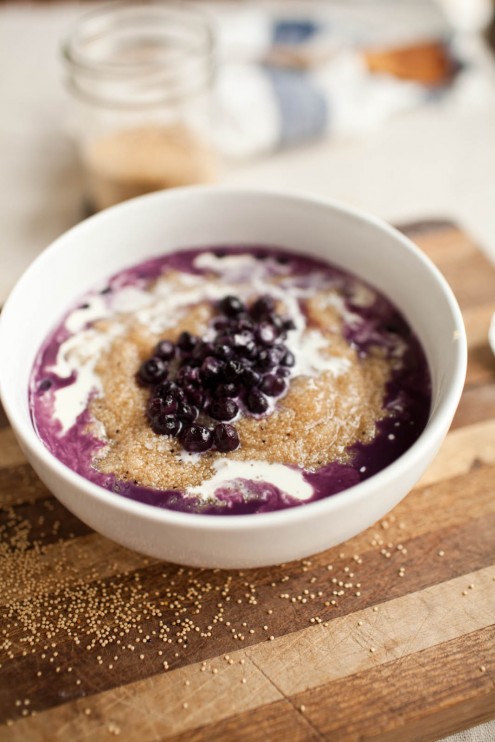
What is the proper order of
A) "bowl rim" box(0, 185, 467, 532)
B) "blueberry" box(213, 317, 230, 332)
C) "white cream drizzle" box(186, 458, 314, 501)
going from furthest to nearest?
"blueberry" box(213, 317, 230, 332), "white cream drizzle" box(186, 458, 314, 501), "bowl rim" box(0, 185, 467, 532)

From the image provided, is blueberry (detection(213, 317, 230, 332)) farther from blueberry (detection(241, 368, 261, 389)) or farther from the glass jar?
the glass jar

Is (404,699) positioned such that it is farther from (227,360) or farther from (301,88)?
(301,88)

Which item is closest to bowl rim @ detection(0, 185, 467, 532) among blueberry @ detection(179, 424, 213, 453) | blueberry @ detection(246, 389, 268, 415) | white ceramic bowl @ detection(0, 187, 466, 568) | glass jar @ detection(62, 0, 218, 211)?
white ceramic bowl @ detection(0, 187, 466, 568)

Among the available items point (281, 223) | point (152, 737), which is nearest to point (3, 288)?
point (281, 223)

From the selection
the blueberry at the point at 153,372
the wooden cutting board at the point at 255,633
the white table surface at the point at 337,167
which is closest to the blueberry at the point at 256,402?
the blueberry at the point at 153,372

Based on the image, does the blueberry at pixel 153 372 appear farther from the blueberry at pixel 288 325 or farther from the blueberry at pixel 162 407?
the blueberry at pixel 288 325
